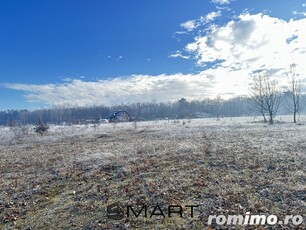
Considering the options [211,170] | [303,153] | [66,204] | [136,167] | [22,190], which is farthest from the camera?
[303,153]

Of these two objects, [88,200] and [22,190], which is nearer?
[88,200]

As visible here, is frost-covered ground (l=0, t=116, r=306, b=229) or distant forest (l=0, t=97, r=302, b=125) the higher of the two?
distant forest (l=0, t=97, r=302, b=125)

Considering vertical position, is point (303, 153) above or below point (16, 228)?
above

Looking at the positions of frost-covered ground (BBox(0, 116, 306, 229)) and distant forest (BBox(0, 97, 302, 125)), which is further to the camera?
distant forest (BBox(0, 97, 302, 125))

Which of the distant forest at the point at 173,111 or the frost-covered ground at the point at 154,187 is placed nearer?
the frost-covered ground at the point at 154,187

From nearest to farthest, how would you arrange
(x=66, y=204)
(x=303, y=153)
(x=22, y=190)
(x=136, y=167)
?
(x=66, y=204) < (x=22, y=190) < (x=136, y=167) < (x=303, y=153)

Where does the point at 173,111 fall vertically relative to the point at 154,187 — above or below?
above

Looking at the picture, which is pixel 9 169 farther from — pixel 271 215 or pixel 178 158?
pixel 271 215

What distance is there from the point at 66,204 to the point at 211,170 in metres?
6.36

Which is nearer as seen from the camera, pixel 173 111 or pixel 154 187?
pixel 154 187

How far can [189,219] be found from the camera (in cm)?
627

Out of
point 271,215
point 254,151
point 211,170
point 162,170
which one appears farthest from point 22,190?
point 254,151

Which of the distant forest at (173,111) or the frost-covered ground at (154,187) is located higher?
the distant forest at (173,111)

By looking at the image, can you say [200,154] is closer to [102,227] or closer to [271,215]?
[271,215]
